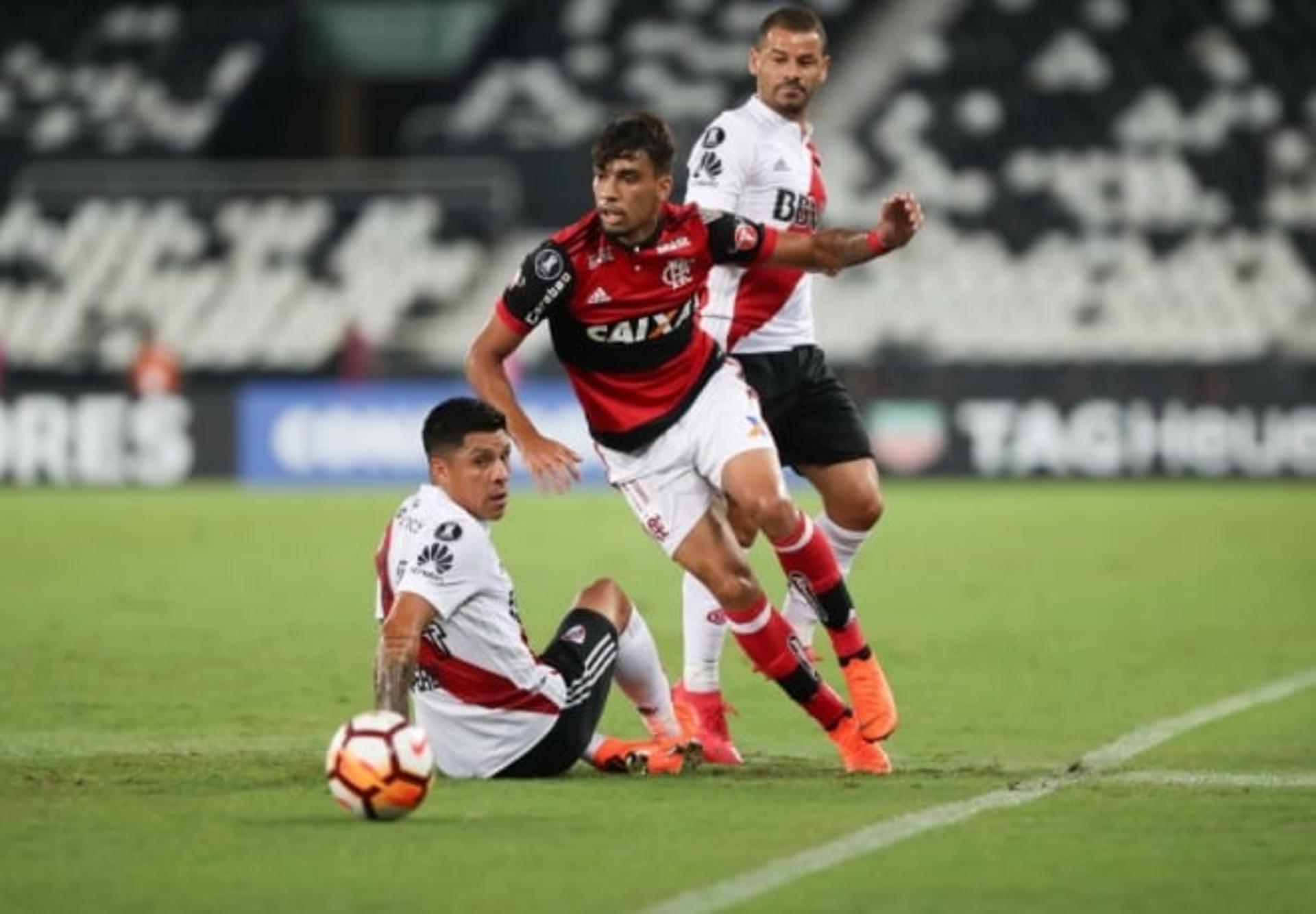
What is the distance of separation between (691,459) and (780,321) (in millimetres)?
1239

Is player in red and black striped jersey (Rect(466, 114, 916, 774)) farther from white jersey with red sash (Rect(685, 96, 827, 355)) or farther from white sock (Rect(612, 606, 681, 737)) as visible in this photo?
white jersey with red sash (Rect(685, 96, 827, 355))

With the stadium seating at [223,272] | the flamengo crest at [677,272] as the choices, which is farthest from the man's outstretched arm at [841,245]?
the stadium seating at [223,272]

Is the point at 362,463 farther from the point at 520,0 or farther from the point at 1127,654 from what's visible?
the point at 1127,654

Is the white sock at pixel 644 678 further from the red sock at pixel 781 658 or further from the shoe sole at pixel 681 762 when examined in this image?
the red sock at pixel 781 658

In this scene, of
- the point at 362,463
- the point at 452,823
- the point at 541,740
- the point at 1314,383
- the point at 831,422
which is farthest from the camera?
the point at 362,463

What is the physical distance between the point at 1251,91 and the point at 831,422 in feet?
79.5

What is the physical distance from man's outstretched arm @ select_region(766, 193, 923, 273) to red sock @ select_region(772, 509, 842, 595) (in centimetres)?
83

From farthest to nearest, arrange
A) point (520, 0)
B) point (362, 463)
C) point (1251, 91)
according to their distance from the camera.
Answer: point (520, 0) → point (1251, 91) → point (362, 463)

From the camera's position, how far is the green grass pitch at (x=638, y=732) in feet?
21.2

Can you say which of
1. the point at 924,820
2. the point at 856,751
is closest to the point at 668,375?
the point at 856,751

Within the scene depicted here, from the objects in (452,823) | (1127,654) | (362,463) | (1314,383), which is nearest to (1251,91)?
(1314,383)

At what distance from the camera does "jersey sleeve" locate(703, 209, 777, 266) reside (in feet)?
28.7

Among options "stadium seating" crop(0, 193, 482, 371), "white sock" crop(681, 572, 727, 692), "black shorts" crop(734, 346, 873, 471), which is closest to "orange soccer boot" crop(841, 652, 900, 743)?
"white sock" crop(681, 572, 727, 692)

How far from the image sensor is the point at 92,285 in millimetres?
33719
